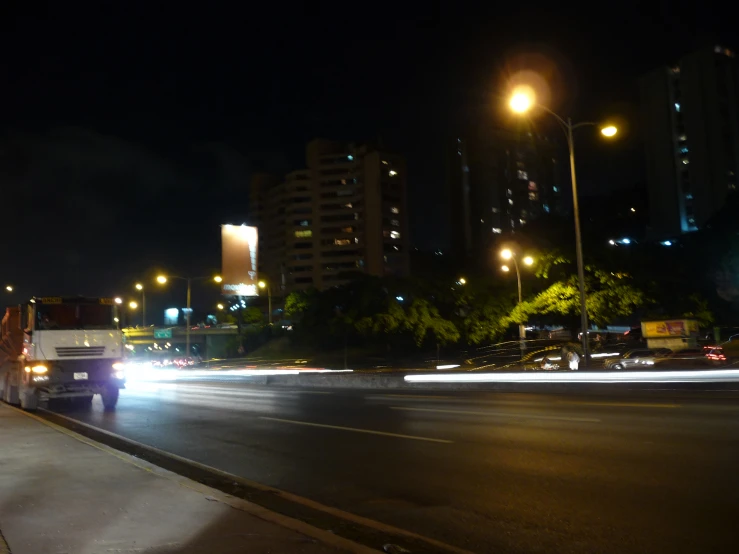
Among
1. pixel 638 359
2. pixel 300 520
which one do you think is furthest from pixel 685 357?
pixel 300 520

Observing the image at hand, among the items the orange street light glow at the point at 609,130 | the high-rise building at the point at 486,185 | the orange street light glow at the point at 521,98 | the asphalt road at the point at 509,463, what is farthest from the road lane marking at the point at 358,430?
the high-rise building at the point at 486,185

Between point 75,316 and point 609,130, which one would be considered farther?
point 609,130

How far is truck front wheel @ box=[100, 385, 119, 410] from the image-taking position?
20.6 metres

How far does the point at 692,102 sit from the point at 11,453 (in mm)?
114221

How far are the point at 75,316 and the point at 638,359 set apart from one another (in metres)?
24.8

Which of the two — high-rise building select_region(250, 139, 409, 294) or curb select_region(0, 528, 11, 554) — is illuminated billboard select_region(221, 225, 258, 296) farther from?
high-rise building select_region(250, 139, 409, 294)

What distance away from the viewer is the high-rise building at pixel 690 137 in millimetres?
101938

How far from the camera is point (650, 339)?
34.8 m

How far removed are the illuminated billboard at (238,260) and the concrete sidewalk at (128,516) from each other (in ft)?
91.5

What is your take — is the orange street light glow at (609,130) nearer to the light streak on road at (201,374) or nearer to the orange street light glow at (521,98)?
the orange street light glow at (521,98)

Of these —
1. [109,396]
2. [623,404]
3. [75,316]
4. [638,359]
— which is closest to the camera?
[623,404]

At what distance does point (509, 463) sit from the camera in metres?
9.55

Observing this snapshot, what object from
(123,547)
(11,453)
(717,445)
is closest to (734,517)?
(717,445)

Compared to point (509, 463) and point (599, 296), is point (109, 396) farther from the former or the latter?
point (599, 296)
